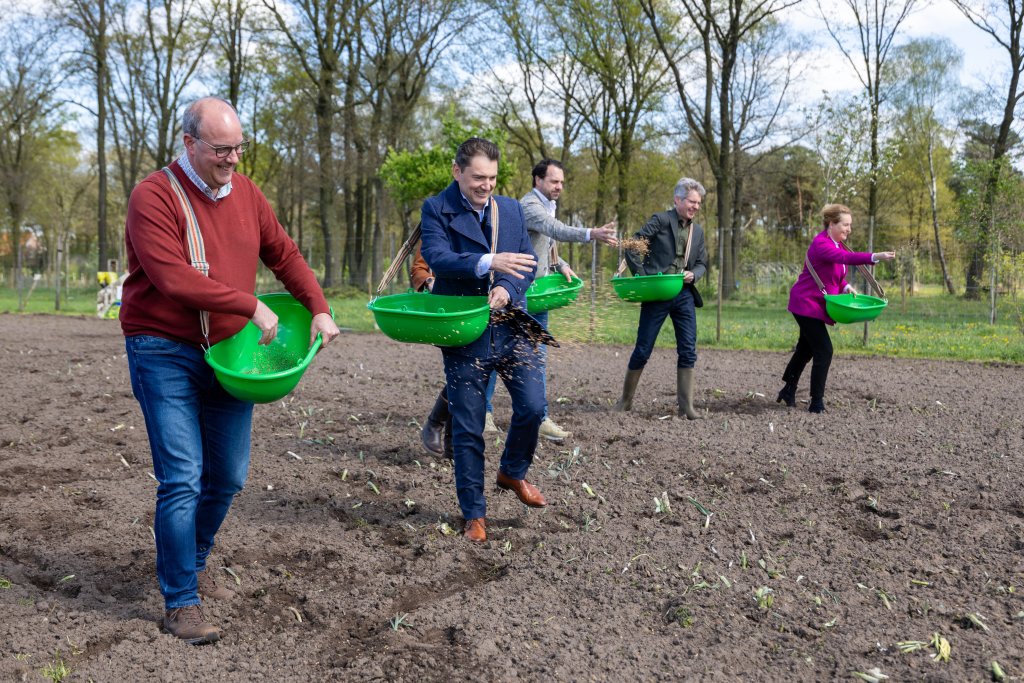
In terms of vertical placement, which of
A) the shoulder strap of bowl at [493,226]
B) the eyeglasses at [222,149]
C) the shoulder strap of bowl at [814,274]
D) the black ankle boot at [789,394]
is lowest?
the black ankle boot at [789,394]

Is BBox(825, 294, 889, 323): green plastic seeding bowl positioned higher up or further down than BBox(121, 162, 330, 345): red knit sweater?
further down

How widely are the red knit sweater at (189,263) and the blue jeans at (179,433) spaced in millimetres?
90

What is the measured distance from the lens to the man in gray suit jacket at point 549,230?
5066 mm

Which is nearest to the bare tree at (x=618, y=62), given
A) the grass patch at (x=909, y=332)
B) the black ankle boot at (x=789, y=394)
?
the grass patch at (x=909, y=332)

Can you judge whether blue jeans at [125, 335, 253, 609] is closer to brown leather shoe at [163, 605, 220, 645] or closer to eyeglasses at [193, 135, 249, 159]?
brown leather shoe at [163, 605, 220, 645]

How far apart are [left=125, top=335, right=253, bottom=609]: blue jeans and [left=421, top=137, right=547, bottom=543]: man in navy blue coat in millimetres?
1051

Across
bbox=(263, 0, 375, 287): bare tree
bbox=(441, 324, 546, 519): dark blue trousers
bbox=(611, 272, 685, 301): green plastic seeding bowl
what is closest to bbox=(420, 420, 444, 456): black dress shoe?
bbox=(441, 324, 546, 519): dark blue trousers

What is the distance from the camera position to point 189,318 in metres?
2.84

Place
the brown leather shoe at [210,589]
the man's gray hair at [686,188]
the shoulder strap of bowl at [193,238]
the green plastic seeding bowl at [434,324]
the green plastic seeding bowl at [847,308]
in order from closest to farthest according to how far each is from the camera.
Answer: the shoulder strap of bowl at [193,238] < the brown leather shoe at [210,589] < the green plastic seeding bowl at [434,324] < the man's gray hair at [686,188] < the green plastic seeding bowl at [847,308]

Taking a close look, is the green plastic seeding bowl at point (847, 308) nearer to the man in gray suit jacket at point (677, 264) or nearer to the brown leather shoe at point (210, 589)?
the man in gray suit jacket at point (677, 264)

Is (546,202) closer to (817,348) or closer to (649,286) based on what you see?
(649,286)

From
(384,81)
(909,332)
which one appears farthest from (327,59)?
(909,332)

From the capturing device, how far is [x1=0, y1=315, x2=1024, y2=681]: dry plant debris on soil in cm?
283

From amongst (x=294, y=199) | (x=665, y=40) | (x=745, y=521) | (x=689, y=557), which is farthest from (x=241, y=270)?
(x=294, y=199)
